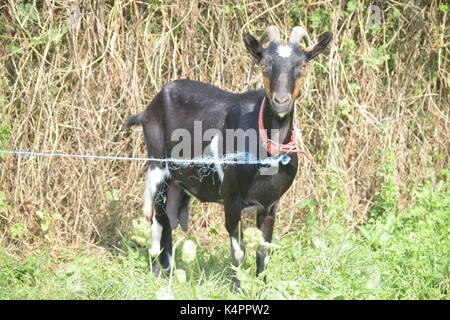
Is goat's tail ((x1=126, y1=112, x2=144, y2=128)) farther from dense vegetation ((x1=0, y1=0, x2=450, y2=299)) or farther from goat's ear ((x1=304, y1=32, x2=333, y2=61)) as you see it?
goat's ear ((x1=304, y1=32, x2=333, y2=61))

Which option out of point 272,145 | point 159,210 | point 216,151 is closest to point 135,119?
point 159,210

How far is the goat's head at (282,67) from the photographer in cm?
440

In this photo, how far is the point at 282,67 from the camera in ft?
14.7

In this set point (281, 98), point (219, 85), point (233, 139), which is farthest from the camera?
point (219, 85)

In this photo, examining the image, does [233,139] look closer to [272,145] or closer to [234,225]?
[272,145]

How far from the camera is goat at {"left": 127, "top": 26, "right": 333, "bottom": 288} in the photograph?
4.61 m

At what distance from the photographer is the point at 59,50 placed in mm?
6500

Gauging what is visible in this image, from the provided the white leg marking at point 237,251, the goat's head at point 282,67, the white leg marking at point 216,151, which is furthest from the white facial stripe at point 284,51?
the white leg marking at point 237,251

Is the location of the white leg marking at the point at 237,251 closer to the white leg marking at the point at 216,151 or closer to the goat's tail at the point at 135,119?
the white leg marking at the point at 216,151

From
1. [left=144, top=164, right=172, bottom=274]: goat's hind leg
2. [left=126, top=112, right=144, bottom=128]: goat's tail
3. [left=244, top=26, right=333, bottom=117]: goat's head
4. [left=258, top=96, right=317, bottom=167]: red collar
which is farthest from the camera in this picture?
[left=126, top=112, right=144, bottom=128]: goat's tail

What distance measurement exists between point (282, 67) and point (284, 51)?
176 mm

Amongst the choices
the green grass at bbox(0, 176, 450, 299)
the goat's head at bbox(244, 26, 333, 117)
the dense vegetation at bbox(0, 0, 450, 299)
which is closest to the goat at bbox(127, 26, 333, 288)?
the goat's head at bbox(244, 26, 333, 117)

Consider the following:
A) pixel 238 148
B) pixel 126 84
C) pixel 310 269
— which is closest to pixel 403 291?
pixel 310 269
